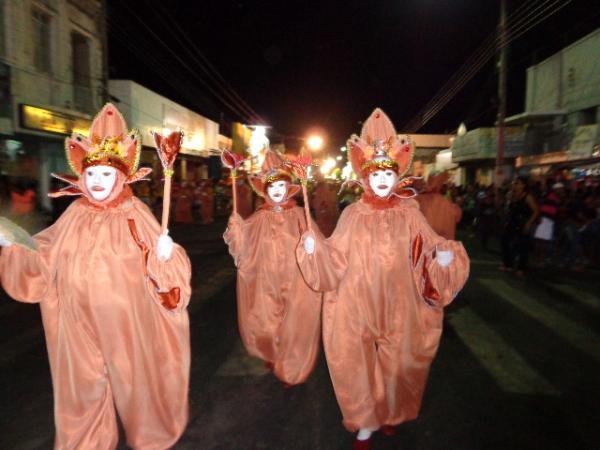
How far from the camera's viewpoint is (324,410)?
3.93 metres

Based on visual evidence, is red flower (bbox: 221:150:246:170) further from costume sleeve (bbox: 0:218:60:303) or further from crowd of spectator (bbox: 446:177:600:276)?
crowd of spectator (bbox: 446:177:600:276)

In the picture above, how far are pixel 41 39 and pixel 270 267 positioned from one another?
1506cm

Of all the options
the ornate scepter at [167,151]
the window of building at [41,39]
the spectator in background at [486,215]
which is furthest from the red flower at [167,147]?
the window of building at [41,39]

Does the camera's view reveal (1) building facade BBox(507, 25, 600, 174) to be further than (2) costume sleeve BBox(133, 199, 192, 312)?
Yes

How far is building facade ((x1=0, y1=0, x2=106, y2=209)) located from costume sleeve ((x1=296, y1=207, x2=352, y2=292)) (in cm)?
1114

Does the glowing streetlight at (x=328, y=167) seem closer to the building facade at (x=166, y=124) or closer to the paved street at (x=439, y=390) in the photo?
the building facade at (x=166, y=124)

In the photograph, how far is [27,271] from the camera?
2852 millimetres

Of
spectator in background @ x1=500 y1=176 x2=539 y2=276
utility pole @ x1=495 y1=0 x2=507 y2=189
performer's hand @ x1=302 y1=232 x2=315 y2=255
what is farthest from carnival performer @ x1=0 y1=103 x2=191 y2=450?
utility pole @ x1=495 y1=0 x2=507 y2=189

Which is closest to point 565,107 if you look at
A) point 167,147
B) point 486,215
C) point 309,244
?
point 486,215

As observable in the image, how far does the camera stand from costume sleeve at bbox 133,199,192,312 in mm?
2973

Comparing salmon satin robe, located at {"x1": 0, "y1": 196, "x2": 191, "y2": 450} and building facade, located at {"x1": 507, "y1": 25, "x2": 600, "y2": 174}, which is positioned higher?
building facade, located at {"x1": 507, "y1": 25, "x2": 600, "y2": 174}

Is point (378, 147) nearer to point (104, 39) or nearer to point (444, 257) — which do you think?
point (444, 257)

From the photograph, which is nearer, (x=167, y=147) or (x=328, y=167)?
(x=167, y=147)

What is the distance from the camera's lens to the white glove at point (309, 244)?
3.15 metres
